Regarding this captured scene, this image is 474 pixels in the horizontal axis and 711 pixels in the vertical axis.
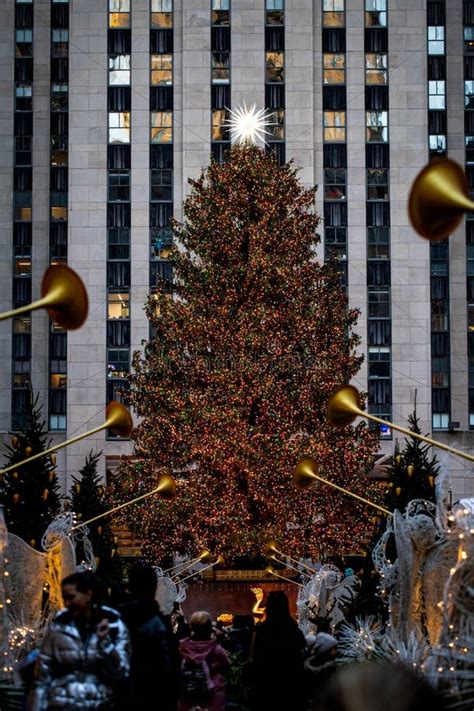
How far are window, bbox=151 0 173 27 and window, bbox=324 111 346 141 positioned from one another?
804 centimetres

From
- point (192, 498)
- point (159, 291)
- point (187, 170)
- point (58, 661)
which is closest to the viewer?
point (58, 661)

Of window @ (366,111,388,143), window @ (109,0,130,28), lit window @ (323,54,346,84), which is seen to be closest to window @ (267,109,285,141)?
lit window @ (323,54,346,84)

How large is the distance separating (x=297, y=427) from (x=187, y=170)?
91.0 ft

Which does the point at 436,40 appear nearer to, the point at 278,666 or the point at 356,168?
the point at 356,168

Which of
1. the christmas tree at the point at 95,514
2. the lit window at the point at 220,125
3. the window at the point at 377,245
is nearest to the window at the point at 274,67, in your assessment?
the lit window at the point at 220,125

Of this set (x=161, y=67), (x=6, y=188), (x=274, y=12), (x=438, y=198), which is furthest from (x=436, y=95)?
(x=438, y=198)

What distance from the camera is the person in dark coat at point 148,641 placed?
11.0m

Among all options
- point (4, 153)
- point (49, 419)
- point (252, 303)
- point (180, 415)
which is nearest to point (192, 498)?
point (180, 415)

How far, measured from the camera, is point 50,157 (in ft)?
229

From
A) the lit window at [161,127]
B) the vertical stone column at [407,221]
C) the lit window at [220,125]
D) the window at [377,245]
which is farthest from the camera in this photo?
the lit window at [161,127]

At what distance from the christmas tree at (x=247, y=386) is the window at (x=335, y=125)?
2484cm

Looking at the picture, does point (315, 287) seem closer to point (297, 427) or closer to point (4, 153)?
point (297, 427)

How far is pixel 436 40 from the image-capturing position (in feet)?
235

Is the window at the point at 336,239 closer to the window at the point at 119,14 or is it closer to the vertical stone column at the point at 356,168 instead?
the vertical stone column at the point at 356,168
